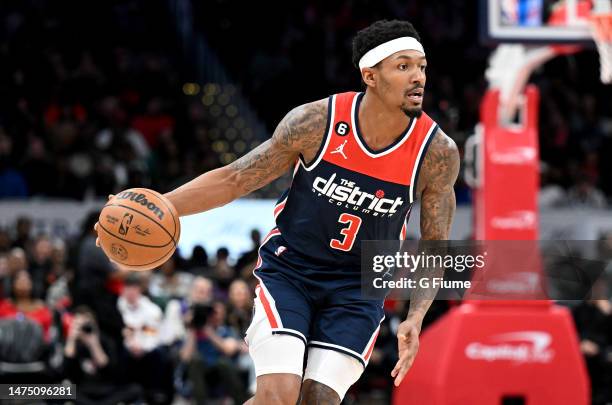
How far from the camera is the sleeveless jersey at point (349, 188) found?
5.48m

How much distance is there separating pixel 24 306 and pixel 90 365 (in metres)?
0.91

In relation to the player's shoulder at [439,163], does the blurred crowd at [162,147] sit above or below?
below

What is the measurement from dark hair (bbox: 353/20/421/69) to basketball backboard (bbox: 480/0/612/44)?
169 inches

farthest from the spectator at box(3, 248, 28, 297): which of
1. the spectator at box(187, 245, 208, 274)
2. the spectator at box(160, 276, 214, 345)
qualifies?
the spectator at box(187, 245, 208, 274)

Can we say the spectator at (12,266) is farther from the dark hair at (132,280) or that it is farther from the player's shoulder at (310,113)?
the player's shoulder at (310,113)

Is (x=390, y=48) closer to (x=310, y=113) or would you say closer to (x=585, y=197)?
(x=310, y=113)

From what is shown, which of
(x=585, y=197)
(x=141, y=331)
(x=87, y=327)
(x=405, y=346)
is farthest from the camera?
(x=585, y=197)

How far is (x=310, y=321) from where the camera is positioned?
555cm

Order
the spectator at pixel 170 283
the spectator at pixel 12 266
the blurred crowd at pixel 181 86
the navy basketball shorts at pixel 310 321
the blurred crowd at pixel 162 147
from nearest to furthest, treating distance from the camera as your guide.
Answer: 1. the navy basketball shorts at pixel 310 321
2. the blurred crowd at pixel 162 147
3. the spectator at pixel 12 266
4. the spectator at pixel 170 283
5. the blurred crowd at pixel 181 86

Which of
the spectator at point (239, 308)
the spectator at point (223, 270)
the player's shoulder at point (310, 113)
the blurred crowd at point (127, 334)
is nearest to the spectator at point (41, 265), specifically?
the blurred crowd at point (127, 334)

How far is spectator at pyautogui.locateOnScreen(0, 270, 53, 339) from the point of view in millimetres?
10570

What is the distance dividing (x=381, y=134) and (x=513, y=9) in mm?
4783

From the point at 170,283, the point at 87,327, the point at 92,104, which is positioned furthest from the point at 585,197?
the point at 87,327

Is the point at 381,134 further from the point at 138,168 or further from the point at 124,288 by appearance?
the point at 138,168
